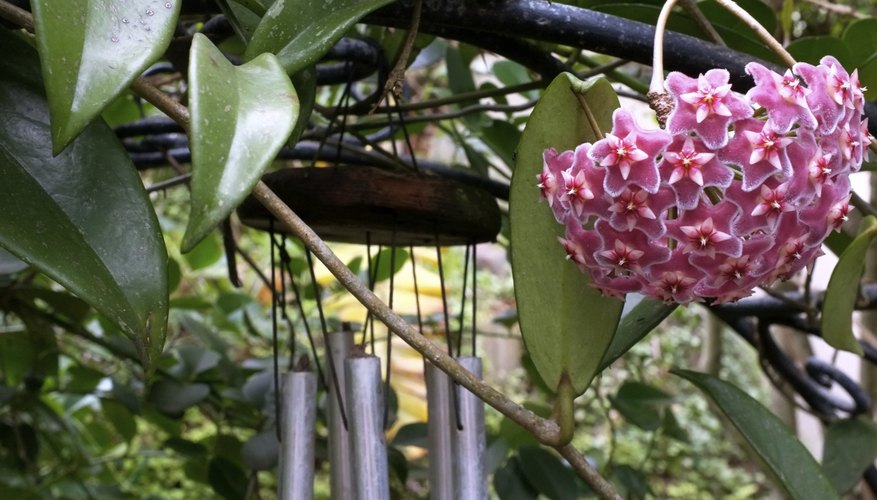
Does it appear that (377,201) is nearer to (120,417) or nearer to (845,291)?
(845,291)

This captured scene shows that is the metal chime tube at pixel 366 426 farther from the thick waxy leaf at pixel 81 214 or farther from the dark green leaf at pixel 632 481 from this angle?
the dark green leaf at pixel 632 481

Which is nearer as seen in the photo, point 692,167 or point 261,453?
point 692,167

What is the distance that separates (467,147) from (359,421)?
39cm

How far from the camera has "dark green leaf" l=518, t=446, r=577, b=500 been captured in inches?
27.4

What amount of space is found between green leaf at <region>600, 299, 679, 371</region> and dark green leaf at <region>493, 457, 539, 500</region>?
306mm

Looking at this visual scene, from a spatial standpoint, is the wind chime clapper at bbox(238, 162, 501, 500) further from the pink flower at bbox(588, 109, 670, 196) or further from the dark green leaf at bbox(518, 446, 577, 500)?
the dark green leaf at bbox(518, 446, 577, 500)

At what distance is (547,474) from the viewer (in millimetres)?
707

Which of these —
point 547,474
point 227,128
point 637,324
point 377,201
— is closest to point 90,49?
point 227,128

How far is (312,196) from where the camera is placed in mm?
424

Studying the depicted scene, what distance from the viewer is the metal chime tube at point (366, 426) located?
0.41 m

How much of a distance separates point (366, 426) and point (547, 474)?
336 mm

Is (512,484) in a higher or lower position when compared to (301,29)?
lower

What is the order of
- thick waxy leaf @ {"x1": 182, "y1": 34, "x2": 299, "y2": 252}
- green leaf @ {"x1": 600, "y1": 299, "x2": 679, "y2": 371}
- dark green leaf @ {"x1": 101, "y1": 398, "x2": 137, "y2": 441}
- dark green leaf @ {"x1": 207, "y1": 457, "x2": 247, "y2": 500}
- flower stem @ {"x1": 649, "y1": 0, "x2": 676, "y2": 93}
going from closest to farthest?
thick waxy leaf @ {"x1": 182, "y1": 34, "x2": 299, "y2": 252}, flower stem @ {"x1": 649, "y1": 0, "x2": 676, "y2": 93}, green leaf @ {"x1": 600, "y1": 299, "x2": 679, "y2": 371}, dark green leaf @ {"x1": 207, "y1": 457, "x2": 247, "y2": 500}, dark green leaf @ {"x1": 101, "y1": 398, "x2": 137, "y2": 441}

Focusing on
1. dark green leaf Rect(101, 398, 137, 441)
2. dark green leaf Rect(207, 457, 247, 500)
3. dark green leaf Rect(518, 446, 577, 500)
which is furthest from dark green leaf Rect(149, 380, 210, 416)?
dark green leaf Rect(518, 446, 577, 500)
